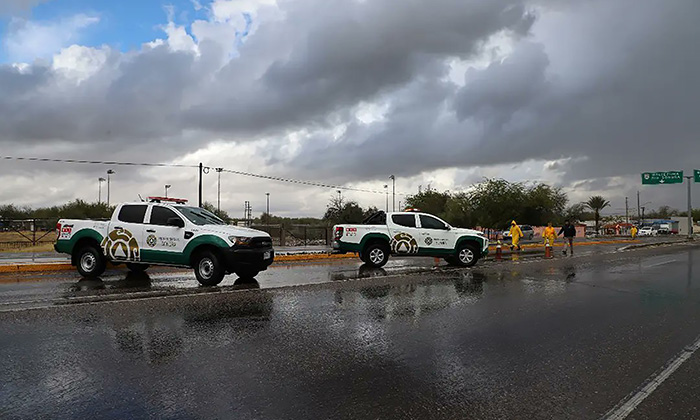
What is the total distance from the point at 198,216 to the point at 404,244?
711 centimetres

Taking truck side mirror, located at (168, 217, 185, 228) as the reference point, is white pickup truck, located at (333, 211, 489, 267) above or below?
below

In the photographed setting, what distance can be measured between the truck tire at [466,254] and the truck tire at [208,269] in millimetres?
8592

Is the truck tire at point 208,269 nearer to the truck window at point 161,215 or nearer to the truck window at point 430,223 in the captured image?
the truck window at point 161,215

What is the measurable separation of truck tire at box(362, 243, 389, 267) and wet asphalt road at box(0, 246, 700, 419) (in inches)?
220

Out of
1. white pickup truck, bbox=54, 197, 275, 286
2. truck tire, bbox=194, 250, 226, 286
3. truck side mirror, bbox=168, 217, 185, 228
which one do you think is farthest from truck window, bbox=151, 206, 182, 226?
truck tire, bbox=194, 250, 226, 286

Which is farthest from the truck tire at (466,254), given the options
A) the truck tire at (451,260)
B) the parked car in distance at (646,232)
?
the parked car in distance at (646,232)

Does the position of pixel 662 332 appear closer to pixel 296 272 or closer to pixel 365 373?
pixel 365 373

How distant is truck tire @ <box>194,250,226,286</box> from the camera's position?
10914 mm

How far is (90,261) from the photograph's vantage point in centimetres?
1245

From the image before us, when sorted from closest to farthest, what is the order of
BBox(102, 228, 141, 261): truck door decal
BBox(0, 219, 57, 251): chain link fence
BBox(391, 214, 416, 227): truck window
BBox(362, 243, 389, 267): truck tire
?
BBox(102, 228, 141, 261): truck door decal → BBox(362, 243, 389, 267): truck tire → BBox(391, 214, 416, 227): truck window → BBox(0, 219, 57, 251): chain link fence

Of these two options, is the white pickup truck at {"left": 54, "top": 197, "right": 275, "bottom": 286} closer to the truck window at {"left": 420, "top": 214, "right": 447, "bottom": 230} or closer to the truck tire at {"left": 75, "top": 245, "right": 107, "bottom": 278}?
the truck tire at {"left": 75, "top": 245, "right": 107, "bottom": 278}

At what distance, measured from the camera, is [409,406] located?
4125 millimetres

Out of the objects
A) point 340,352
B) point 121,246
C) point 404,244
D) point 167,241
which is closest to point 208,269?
point 167,241

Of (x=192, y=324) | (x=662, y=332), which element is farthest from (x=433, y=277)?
(x=192, y=324)
